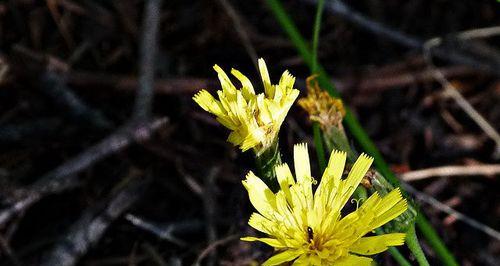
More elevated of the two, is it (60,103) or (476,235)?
(60,103)

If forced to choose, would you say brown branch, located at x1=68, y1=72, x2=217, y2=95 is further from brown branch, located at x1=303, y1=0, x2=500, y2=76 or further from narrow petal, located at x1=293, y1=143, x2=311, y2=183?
narrow petal, located at x1=293, y1=143, x2=311, y2=183

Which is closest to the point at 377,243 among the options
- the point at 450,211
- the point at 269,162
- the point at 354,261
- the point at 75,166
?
the point at 354,261

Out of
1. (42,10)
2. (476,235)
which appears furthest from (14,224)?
(476,235)

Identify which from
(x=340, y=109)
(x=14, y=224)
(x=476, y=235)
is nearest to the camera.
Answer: (x=340, y=109)

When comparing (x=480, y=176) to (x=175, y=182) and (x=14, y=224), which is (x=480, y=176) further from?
(x=14, y=224)

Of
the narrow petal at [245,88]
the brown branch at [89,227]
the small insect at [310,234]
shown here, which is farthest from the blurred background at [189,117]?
the narrow petal at [245,88]

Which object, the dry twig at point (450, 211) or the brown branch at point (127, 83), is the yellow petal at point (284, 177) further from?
the brown branch at point (127, 83)

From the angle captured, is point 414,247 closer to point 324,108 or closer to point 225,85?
point 324,108
